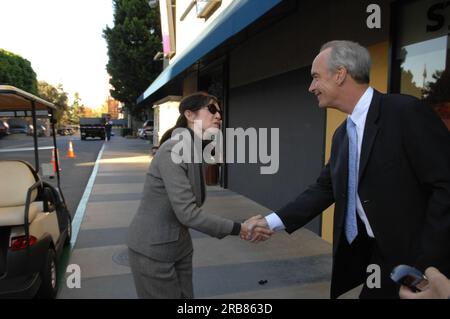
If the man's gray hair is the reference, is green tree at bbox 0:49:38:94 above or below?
above

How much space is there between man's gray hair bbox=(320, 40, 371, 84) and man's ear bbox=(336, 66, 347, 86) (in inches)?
0.6

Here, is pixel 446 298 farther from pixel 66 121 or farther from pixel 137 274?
pixel 66 121

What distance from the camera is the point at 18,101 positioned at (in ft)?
17.0

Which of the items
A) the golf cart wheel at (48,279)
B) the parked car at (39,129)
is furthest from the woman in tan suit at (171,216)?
the parked car at (39,129)

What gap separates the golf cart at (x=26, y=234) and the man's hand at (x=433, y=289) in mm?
3034

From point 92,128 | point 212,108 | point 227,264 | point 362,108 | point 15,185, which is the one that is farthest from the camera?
point 92,128

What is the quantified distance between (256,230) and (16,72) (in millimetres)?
65471

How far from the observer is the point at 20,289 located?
3.48m

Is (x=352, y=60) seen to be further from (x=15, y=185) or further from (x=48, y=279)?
(x=15, y=185)

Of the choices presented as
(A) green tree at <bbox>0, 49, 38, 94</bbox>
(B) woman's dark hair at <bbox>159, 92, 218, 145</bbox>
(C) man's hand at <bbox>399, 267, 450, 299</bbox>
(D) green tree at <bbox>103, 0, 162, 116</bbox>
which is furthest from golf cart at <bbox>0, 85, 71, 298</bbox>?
(A) green tree at <bbox>0, 49, 38, 94</bbox>

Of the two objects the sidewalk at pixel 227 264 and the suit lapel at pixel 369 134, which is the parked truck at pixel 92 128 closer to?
the sidewalk at pixel 227 264

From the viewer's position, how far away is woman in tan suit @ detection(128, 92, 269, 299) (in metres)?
2.30

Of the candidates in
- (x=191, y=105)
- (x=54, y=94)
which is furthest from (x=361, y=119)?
(x=54, y=94)

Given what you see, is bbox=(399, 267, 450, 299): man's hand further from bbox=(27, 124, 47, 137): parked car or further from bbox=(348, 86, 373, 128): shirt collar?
bbox=(27, 124, 47, 137): parked car
